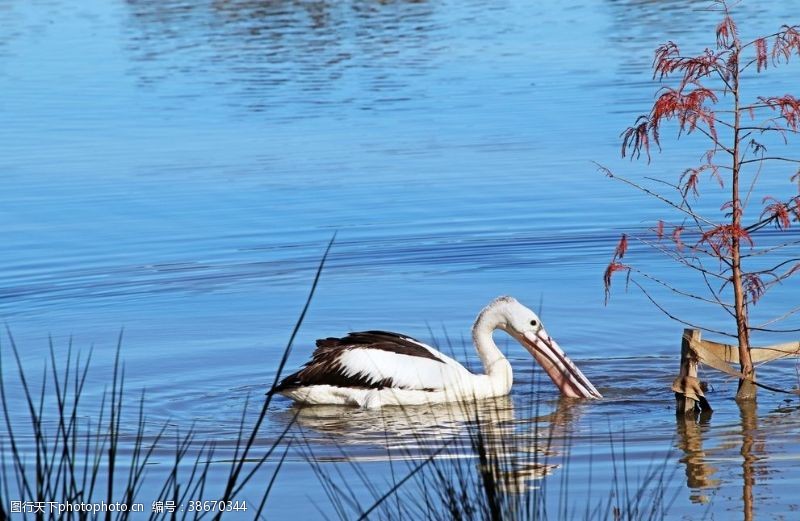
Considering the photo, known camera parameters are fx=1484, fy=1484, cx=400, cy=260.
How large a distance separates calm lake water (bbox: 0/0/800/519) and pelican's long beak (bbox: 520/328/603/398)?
144mm

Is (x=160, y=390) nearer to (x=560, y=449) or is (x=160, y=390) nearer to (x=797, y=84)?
(x=560, y=449)

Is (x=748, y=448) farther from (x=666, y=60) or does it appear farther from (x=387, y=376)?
(x=387, y=376)

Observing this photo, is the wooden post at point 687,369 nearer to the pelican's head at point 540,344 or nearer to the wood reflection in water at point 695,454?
the wood reflection in water at point 695,454

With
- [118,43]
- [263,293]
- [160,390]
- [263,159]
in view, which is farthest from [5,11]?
[160,390]

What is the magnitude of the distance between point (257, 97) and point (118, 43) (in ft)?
31.6

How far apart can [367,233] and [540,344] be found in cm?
452

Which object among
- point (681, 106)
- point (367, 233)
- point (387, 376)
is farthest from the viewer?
point (367, 233)

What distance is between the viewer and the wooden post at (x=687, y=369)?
28.6 ft

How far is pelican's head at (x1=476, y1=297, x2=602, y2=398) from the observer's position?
9.82 metres

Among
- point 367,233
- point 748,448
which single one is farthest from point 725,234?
point 367,233

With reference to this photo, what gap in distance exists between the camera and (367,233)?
47.5 ft

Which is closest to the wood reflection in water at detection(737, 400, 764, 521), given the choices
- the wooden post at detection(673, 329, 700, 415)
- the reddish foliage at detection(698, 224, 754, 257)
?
the wooden post at detection(673, 329, 700, 415)

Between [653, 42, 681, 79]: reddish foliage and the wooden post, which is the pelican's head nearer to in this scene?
the wooden post

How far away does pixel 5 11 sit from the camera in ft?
137
